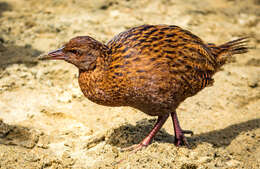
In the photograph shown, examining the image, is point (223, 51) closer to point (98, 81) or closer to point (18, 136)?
point (98, 81)

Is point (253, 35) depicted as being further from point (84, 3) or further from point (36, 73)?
point (36, 73)

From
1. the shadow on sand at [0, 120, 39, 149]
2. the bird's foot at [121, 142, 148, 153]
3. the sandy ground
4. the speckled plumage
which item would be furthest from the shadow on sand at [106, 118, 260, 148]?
the shadow on sand at [0, 120, 39, 149]

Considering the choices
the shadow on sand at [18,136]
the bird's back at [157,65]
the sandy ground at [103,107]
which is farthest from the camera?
the shadow on sand at [18,136]

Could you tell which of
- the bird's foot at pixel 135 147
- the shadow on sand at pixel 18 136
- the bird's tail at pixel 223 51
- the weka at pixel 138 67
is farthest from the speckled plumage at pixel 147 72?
the shadow on sand at pixel 18 136

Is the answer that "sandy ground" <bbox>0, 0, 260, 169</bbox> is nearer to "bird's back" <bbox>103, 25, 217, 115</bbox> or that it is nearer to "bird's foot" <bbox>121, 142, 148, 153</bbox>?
"bird's foot" <bbox>121, 142, 148, 153</bbox>

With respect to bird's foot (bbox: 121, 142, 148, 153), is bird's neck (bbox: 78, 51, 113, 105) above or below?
above

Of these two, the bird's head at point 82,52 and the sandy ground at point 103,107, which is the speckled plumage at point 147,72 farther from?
the sandy ground at point 103,107

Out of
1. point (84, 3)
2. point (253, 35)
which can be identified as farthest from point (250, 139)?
point (84, 3)
